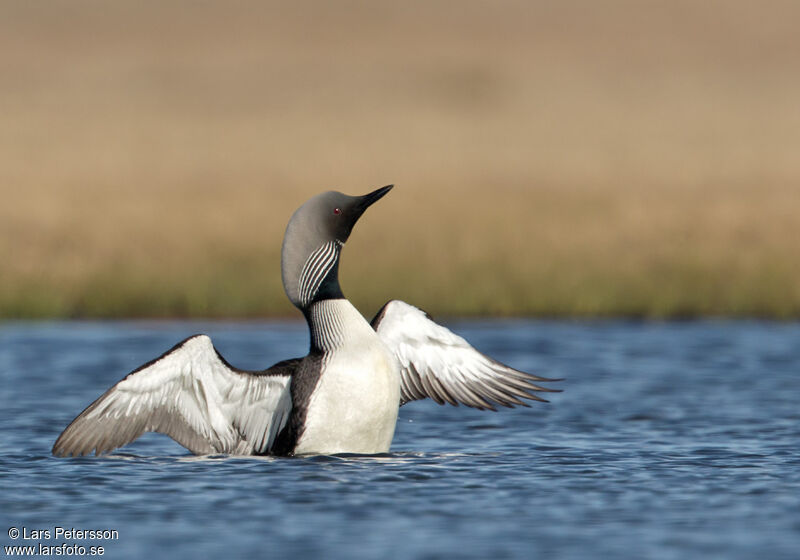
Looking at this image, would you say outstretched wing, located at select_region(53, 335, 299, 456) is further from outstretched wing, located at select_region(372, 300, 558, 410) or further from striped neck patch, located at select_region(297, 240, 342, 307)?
outstretched wing, located at select_region(372, 300, 558, 410)

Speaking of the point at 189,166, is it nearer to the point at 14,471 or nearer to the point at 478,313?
the point at 478,313

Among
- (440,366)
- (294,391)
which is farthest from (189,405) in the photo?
(440,366)

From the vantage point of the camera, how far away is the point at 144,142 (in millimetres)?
28828

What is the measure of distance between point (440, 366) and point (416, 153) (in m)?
19.2

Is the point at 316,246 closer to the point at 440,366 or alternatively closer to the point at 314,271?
the point at 314,271

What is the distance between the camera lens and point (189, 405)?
→ 305 inches

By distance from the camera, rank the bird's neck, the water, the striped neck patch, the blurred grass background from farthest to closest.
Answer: the blurred grass background → the striped neck patch → the bird's neck → the water

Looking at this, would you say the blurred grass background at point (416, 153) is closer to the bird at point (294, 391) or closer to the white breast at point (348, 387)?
the bird at point (294, 391)

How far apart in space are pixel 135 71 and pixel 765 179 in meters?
29.5

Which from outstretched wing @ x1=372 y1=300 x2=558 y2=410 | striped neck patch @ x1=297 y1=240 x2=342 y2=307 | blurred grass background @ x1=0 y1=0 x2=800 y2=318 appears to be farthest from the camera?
blurred grass background @ x1=0 y1=0 x2=800 y2=318

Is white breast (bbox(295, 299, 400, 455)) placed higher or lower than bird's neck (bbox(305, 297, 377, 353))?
lower

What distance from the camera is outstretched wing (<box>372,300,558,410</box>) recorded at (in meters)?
8.23

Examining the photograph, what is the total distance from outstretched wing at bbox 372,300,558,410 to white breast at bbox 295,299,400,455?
51 centimetres

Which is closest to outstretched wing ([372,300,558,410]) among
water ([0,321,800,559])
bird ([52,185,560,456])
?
bird ([52,185,560,456])
